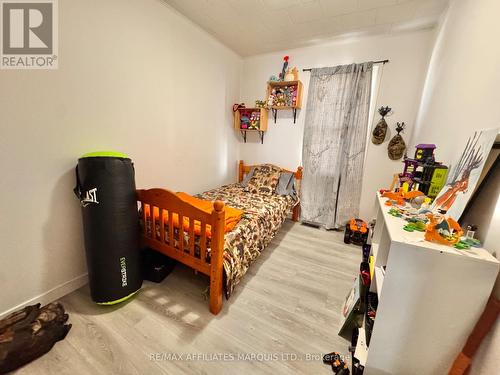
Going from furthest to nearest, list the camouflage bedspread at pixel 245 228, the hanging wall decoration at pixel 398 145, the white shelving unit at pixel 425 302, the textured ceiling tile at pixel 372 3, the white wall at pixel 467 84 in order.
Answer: the hanging wall decoration at pixel 398 145 < the textured ceiling tile at pixel 372 3 < the camouflage bedspread at pixel 245 228 < the white wall at pixel 467 84 < the white shelving unit at pixel 425 302

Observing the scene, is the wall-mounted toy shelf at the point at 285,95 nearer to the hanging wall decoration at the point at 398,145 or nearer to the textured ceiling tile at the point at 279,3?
the textured ceiling tile at the point at 279,3

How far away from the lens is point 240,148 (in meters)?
3.61

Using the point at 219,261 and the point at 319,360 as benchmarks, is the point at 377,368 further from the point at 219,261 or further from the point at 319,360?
the point at 219,261

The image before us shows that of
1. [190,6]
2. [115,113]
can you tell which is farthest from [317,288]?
[190,6]

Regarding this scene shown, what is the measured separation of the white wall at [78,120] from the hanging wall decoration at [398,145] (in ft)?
8.83

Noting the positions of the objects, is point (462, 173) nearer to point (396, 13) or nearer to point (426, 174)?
point (426, 174)

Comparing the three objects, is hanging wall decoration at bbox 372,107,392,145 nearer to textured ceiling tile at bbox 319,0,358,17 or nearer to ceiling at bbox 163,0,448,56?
ceiling at bbox 163,0,448,56

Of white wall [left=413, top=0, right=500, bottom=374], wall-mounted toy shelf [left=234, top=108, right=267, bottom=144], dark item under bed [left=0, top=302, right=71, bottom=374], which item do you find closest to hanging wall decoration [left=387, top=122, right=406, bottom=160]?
white wall [left=413, top=0, right=500, bottom=374]

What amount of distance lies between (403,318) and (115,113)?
2.46m

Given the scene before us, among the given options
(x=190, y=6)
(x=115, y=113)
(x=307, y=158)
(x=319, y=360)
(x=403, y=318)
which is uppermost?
(x=190, y=6)

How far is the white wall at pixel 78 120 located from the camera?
1309mm

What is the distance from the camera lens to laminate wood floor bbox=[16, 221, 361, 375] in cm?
118
